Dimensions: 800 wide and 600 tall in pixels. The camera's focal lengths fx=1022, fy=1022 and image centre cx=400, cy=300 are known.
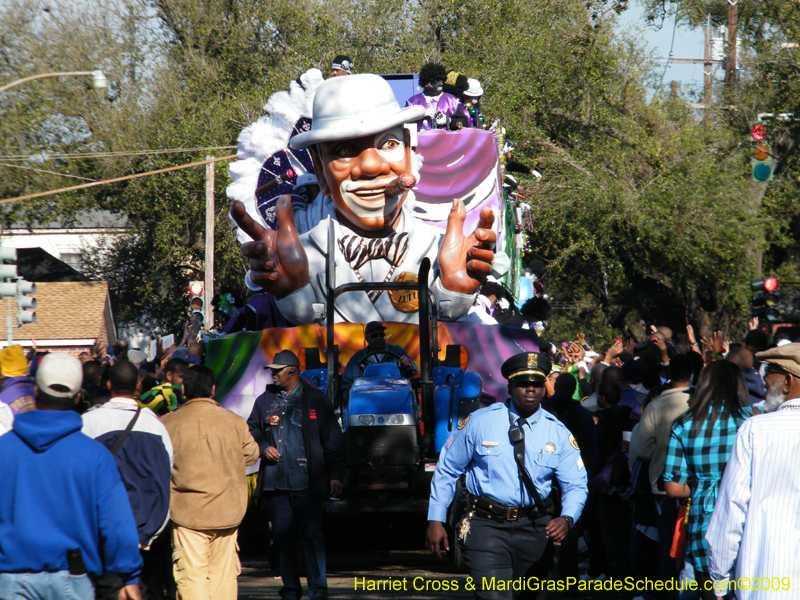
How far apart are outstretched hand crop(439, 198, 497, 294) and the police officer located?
470 cm

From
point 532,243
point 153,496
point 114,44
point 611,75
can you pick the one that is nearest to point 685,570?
point 153,496

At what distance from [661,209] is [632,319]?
11.7m

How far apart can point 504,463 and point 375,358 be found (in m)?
3.31

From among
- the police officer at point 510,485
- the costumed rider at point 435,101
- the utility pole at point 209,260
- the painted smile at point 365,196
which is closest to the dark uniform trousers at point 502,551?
the police officer at point 510,485

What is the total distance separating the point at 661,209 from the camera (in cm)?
2341

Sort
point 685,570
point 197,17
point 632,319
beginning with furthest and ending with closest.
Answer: point 632,319
point 197,17
point 685,570

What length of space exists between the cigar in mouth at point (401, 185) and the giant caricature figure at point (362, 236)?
0.06 m

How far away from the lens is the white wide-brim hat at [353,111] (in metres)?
10.0

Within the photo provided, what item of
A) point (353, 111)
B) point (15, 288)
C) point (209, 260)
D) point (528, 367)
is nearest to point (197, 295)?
point (209, 260)

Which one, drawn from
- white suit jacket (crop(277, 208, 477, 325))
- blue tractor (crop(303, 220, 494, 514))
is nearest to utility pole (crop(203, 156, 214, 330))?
white suit jacket (crop(277, 208, 477, 325))

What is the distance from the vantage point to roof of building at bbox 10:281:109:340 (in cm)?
3203

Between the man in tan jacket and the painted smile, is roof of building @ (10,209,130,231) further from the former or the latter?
the man in tan jacket

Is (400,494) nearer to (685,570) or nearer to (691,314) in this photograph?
(685,570)

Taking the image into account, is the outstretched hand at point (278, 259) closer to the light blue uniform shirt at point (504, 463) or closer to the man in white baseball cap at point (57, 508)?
the light blue uniform shirt at point (504, 463)
